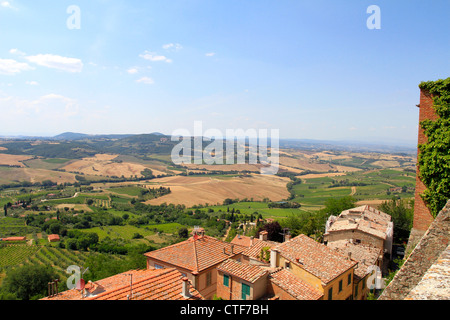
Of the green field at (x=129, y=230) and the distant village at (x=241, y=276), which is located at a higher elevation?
the distant village at (x=241, y=276)

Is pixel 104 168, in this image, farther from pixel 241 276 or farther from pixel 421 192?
pixel 421 192

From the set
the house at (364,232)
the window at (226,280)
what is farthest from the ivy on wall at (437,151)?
the house at (364,232)

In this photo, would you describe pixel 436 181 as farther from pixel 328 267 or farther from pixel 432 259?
pixel 432 259

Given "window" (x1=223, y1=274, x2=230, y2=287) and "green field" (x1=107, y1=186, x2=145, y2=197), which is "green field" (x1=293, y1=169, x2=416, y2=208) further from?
"window" (x1=223, y1=274, x2=230, y2=287)

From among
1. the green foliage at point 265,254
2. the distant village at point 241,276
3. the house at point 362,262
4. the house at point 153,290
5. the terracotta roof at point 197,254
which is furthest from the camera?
the green foliage at point 265,254

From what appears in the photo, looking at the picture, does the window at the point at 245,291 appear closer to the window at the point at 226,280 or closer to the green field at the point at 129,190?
the window at the point at 226,280

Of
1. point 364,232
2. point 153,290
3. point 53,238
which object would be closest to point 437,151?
point 153,290

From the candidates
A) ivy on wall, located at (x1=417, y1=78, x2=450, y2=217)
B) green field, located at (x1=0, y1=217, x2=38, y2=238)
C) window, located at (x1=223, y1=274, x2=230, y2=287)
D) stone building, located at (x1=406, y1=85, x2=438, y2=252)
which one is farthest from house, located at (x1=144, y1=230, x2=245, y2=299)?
green field, located at (x1=0, y1=217, x2=38, y2=238)

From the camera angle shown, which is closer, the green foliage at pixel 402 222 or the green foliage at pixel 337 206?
the green foliage at pixel 402 222
